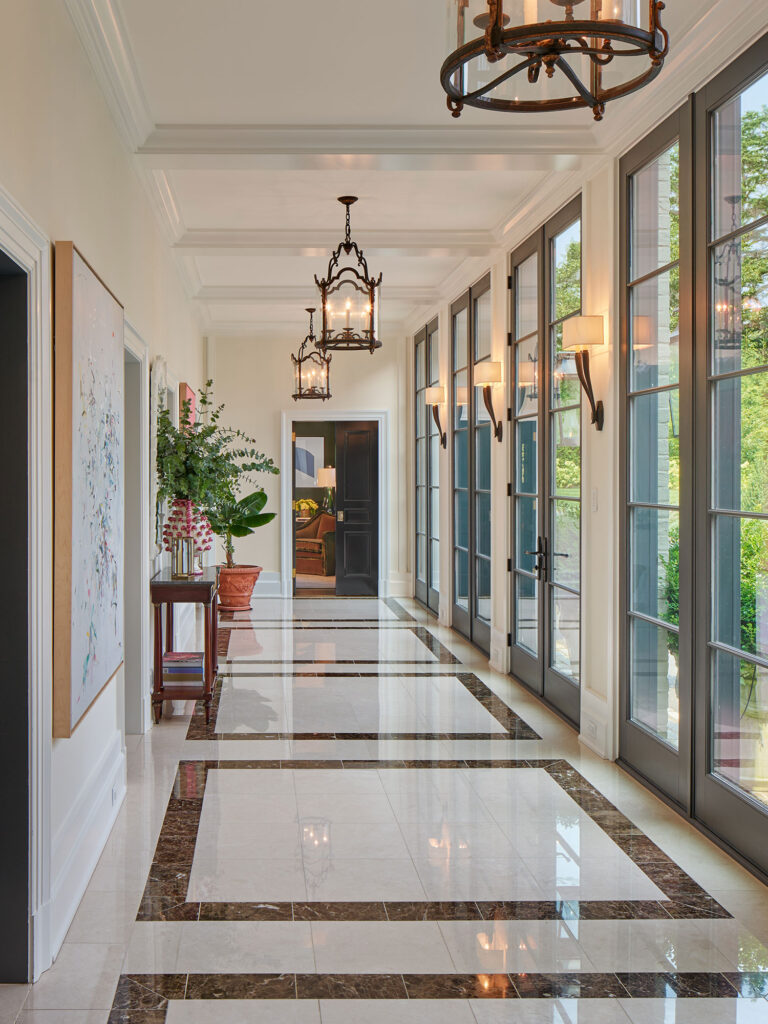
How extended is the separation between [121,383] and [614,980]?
9.80ft

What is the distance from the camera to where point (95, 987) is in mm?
2580

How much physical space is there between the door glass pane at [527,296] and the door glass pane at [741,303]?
2497 mm

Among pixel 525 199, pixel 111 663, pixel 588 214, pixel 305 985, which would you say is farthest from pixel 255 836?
pixel 525 199

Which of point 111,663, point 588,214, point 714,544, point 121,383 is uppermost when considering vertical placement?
point 588,214

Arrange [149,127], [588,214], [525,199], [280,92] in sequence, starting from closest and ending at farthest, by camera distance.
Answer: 1. [280,92]
2. [149,127]
3. [588,214]
4. [525,199]

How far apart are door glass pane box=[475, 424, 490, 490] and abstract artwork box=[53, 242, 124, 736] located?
393 centimetres

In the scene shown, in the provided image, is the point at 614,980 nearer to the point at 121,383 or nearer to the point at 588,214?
the point at 121,383

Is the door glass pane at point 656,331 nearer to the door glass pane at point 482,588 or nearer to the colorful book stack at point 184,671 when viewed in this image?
the colorful book stack at point 184,671

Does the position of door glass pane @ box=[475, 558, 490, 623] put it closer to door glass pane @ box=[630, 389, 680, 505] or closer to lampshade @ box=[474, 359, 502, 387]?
lampshade @ box=[474, 359, 502, 387]

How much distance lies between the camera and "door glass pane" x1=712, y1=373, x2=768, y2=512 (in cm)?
323

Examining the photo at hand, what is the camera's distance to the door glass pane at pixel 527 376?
19.8 feet

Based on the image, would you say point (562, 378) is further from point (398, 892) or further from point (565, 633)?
point (398, 892)

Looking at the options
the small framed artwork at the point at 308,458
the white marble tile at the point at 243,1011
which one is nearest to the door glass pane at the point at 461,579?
the small framed artwork at the point at 308,458

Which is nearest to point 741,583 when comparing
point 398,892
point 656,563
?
point 656,563
